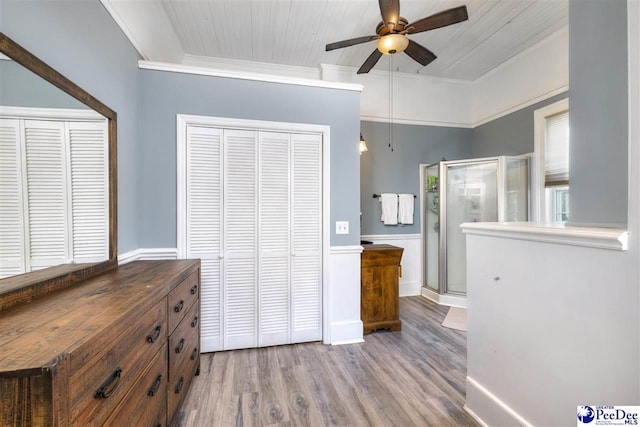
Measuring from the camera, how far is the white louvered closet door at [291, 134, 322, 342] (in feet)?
7.97

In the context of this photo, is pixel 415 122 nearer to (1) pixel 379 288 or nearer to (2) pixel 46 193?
(1) pixel 379 288

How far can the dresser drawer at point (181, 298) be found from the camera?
1.41m

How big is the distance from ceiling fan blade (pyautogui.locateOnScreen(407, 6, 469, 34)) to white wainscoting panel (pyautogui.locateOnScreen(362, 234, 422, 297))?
255cm

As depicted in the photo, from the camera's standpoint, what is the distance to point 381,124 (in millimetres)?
3779

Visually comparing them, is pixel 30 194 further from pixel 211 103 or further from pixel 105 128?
pixel 211 103

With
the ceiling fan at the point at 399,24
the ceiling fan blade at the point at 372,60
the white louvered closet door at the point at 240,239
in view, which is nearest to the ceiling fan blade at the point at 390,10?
the ceiling fan at the point at 399,24

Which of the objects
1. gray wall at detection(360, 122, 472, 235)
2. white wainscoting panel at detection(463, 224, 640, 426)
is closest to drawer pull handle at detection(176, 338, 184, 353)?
white wainscoting panel at detection(463, 224, 640, 426)

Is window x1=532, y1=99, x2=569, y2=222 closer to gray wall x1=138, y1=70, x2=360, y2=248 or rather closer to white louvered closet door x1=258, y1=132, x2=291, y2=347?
gray wall x1=138, y1=70, x2=360, y2=248

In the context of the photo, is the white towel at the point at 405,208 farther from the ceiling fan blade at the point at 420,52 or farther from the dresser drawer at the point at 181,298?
the dresser drawer at the point at 181,298

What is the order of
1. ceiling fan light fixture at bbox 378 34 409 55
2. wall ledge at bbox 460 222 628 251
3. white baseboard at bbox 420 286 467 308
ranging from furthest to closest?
white baseboard at bbox 420 286 467 308, ceiling fan light fixture at bbox 378 34 409 55, wall ledge at bbox 460 222 628 251

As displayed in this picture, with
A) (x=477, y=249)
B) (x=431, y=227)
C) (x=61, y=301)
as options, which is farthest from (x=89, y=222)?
(x=431, y=227)

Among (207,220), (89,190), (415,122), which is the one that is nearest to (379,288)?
(207,220)

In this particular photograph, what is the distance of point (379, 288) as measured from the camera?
2.71 m

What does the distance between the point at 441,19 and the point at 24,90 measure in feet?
8.05
